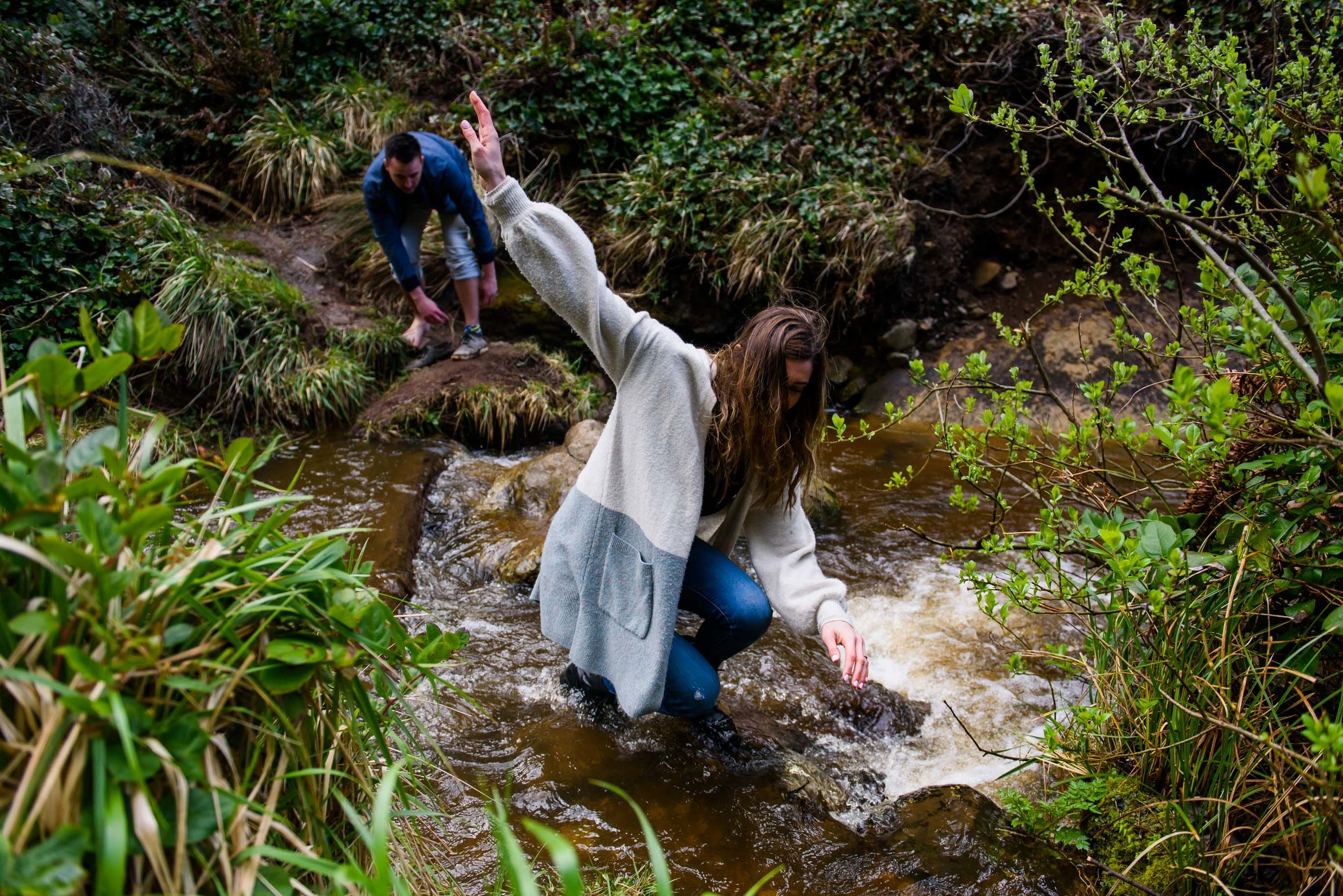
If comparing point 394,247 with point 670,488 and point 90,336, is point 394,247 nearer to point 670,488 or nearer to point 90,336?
point 670,488

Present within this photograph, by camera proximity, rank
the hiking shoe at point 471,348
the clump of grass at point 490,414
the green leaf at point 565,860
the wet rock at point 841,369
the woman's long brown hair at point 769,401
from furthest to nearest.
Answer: the wet rock at point 841,369 < the hiking shoe at point 471,348 < the clump of grass at point 490,414 < the woman's long brown hair at point 769,401 < the green leaf at point 565,860

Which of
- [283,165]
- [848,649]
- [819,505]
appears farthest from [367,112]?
[848,649]

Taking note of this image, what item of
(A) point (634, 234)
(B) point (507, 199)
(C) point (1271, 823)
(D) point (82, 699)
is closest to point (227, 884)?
(D) point (82, 699)

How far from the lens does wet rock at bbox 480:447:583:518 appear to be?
170 inches

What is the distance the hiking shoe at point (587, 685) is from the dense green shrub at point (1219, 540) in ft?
4.21

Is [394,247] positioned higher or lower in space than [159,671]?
lower

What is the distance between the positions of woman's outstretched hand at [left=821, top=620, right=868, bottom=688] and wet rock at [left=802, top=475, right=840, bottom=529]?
221cm

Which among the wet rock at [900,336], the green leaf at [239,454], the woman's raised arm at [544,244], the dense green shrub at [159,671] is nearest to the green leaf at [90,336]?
the dense green shrub at [159,671]

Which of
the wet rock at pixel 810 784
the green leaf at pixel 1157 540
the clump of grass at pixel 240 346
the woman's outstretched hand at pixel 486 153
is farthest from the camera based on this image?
the clump of grass at pixel 240 346

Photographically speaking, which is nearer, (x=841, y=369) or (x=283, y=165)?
(x=841, y=369)

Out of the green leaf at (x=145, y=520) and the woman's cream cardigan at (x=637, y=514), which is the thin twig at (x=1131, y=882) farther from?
the green leaf at (x=145, y=520)

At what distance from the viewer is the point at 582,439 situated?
4.82 m

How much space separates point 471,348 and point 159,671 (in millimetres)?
4985

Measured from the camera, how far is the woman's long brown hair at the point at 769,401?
219cm
